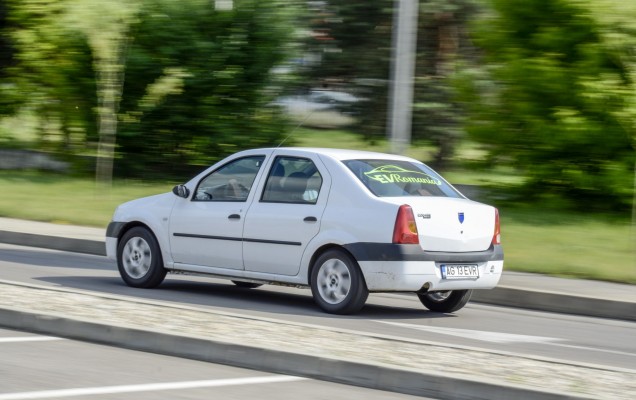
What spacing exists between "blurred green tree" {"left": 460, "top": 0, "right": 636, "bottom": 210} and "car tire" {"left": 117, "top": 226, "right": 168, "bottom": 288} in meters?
11.8

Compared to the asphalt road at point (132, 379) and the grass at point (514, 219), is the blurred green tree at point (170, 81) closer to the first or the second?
the grass at point (514, 219)

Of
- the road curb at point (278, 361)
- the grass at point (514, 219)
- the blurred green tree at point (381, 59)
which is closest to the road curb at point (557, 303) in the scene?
the grass at point (514, 219)

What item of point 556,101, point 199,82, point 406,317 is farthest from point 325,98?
point 406,317

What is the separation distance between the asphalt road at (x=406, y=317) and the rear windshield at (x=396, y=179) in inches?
45.2

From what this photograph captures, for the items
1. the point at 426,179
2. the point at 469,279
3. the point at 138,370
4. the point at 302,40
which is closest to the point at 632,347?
the point at 469,279

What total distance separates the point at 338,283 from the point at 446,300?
1365mm

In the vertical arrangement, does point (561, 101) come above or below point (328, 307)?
above

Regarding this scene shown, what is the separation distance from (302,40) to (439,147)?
4.52 meters

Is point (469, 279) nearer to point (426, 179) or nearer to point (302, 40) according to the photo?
point (426, 179)

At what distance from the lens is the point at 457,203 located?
34.1ft

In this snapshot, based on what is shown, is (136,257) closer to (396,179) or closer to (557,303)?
(396,179)

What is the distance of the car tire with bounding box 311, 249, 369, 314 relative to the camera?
1012cm

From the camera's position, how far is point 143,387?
6660mm

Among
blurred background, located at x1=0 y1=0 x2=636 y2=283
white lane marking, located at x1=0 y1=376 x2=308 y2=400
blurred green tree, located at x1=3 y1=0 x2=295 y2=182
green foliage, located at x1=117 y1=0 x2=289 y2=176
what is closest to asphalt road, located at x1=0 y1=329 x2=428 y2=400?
white lane marking, located at x1=0 y1=376 x2=308 y2=400
